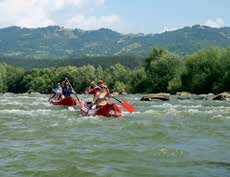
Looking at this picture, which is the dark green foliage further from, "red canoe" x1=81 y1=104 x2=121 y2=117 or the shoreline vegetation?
"red canoe" x1=81 y1=104 x2=121 y2=117

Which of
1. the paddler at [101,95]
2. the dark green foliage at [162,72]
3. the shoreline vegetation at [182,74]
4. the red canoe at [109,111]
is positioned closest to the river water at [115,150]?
the red canoe at [109,111]

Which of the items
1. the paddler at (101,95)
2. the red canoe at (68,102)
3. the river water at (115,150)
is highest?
the paddler at (101,95)

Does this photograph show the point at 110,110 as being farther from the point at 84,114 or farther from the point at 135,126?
the point at 135,126

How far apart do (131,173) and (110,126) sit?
26.0 feet

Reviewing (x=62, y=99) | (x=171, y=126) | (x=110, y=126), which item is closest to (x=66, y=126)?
(x=110, y=126)

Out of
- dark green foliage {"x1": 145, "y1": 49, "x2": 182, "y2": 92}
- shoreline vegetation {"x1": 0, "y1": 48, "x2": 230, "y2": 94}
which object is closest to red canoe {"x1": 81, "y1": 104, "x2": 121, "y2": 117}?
shoreline vegetation {"x1": 0, "y1": 48, "x2": 230, "y2": 94}

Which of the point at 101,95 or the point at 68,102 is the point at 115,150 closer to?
the point at 101,95

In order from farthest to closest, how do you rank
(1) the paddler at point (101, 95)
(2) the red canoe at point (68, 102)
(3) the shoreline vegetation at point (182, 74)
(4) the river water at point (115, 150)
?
(3) the shoreline vegetation at point (182, 74) < (2) the red canoe at point (68, 102) < (1) the paddler at point (101, 95) < (4) the river water at point (115, 150)

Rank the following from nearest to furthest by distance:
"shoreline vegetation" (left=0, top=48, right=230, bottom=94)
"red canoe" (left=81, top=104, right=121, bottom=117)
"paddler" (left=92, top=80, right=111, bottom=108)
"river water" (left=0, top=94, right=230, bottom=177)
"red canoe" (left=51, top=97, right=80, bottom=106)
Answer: "river water" (left=0, top=94, right=230, bottom=177) < "red canoe" (left=81, top=104, right=121, bottom=117) < "paddler" (left=92, top=80, right=111, bottom=108) < "red canoe" (left=51, top=97, right=80, bottom=106) < "shoreline vegetation" (left=0, top=48, right=230, bottom=94)

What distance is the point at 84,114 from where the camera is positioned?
67.0ft

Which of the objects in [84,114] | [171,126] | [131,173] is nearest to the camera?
[131,173]

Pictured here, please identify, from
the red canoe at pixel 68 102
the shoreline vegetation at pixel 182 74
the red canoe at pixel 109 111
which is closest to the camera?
the red canoe at pixel 109 111

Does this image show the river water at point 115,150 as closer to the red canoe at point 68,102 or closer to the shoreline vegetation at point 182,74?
the red canoe at point 68,102

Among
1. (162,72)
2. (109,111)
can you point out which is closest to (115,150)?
(109,111)
